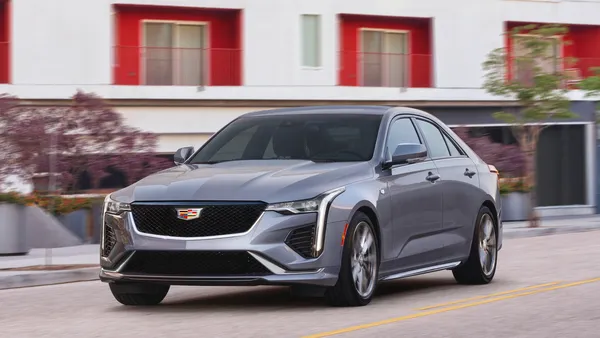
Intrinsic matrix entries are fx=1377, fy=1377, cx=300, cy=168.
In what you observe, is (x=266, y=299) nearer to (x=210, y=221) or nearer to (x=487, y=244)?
(x=210, y=221)

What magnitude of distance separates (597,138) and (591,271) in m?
26.3

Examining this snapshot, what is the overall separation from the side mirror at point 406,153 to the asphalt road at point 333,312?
1142mm

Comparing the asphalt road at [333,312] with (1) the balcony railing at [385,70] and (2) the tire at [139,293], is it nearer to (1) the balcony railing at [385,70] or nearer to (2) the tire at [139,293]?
(2) the tire at [139,293]

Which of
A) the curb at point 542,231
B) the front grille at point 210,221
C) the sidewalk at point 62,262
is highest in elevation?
the front grille at point 210,221

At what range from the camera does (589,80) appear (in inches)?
1286

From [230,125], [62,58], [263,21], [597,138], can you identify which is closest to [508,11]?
[597,138]

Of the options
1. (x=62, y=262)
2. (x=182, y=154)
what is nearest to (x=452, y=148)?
(x=182, y=154)

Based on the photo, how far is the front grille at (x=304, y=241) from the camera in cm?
1001

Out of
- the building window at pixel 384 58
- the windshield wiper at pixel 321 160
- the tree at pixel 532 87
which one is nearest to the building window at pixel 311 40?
the building window at pixel 384 58

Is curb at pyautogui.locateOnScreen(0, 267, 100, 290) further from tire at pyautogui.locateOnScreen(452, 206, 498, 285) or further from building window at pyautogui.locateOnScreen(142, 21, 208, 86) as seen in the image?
building window at pyautogui.locateOnScreen(142, 21, 208, 86)

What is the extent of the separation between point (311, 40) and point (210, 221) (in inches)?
972

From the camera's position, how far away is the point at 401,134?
11.8m

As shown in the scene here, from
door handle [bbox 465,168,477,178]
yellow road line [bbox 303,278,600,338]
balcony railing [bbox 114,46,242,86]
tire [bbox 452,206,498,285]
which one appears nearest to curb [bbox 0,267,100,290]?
tire [bbox 452,206,498,285]

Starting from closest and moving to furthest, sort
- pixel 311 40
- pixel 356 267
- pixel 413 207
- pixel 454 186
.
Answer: pixel 356 267 < pixel 413 207 < pixel 454 186 < pixel 311 40
